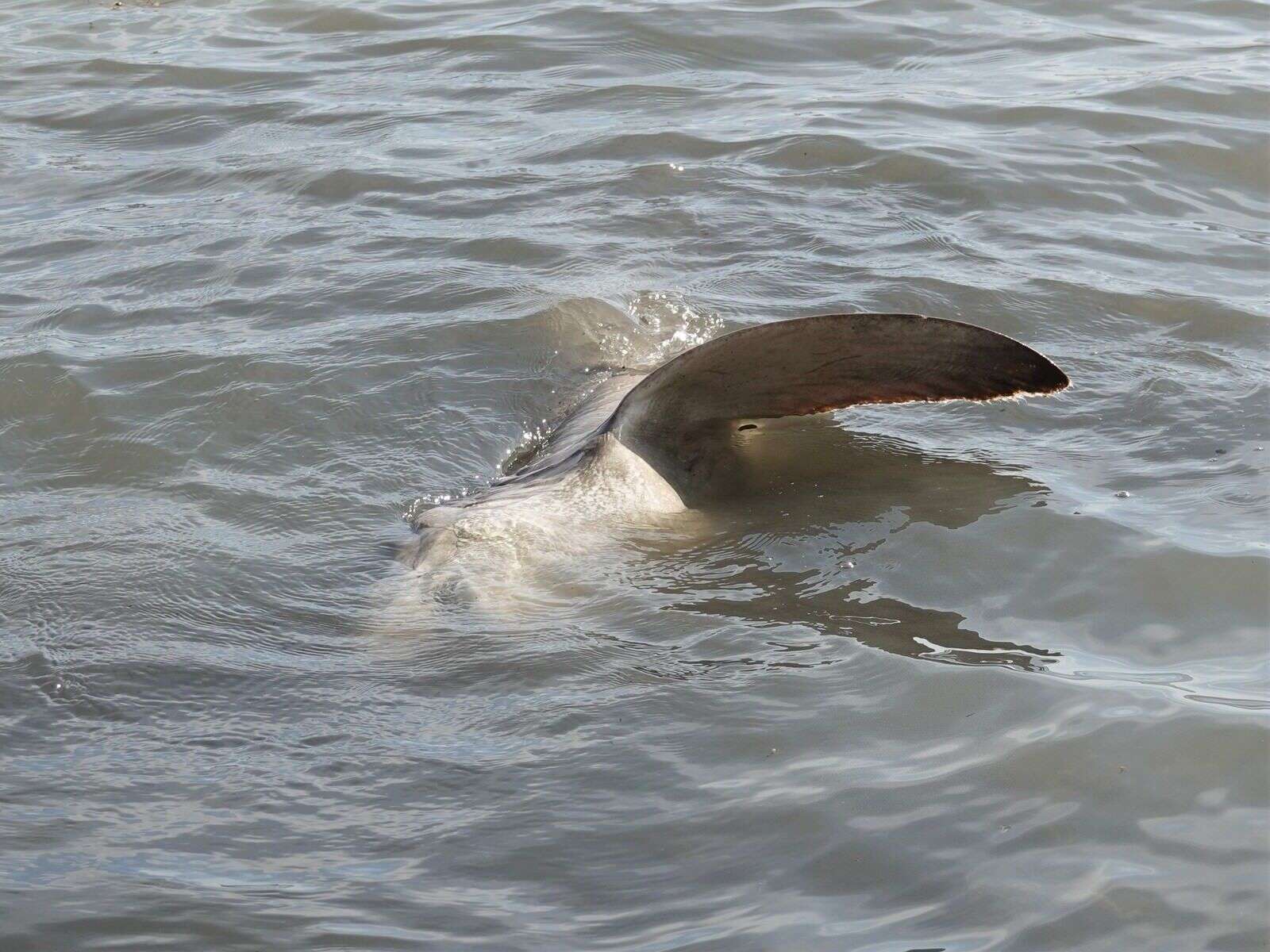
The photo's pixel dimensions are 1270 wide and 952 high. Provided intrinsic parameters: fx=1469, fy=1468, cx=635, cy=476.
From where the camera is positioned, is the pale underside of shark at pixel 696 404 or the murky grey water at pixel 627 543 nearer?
the murky grey water at pixel 627 543

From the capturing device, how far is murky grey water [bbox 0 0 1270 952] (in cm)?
263

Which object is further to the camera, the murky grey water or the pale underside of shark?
the pale underside of shark

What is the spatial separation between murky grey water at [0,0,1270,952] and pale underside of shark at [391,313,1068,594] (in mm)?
110

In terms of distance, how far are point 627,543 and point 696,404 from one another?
1.38 feet

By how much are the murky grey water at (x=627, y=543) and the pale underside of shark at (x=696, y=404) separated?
0.36ft

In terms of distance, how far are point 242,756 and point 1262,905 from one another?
1.95 m

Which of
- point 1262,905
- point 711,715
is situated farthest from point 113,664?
point 1262,905

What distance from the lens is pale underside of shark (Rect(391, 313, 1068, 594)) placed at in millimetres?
3678

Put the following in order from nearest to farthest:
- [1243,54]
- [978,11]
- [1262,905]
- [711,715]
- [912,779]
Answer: [1262,905] → [912,779] → [711,715] → [1243,54] → [978,11]

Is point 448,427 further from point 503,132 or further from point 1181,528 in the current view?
point 503,132

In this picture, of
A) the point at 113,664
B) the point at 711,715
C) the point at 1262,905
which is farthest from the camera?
the point at 113,664

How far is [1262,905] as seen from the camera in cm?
248

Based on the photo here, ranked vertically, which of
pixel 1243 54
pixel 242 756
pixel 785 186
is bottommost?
pixel 242 756

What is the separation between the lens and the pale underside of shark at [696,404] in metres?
3.68
